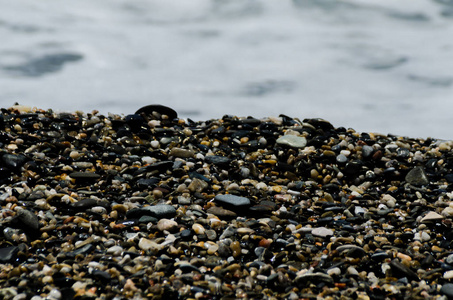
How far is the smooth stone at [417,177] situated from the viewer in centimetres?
605

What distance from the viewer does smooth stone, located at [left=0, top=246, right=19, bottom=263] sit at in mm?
4052

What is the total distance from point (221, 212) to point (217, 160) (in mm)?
1356

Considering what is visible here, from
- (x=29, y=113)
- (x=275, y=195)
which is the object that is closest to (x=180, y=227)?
(x=275, y=195)

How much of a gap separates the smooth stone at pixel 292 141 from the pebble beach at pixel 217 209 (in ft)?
0.09

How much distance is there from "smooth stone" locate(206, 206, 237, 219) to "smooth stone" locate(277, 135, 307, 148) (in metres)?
1.97

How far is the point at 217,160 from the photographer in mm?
6125

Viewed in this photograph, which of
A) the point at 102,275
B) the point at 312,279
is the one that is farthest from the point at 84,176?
the point at 312,279

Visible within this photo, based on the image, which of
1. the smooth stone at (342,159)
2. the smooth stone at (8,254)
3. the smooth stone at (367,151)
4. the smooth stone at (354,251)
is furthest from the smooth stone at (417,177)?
the smooth stone at (8,254)

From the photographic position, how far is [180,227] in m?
4.50

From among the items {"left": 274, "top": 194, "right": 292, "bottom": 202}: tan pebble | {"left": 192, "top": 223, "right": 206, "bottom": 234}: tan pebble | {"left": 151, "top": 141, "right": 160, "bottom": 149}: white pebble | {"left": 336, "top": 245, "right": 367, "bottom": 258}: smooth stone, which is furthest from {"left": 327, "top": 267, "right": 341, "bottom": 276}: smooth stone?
{"left": 151, "top": 141, "right": 160, "bottom": 149}: white pebble

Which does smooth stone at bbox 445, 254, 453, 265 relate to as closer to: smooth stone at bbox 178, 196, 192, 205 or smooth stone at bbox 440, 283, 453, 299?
smooth stone at bbox 440, 283, 453, 299

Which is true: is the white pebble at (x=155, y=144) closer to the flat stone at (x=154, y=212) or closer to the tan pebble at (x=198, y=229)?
the flat stone at (x=154, y=212)

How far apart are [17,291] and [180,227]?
4.85ft

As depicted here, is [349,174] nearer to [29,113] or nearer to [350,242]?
[350,242]
